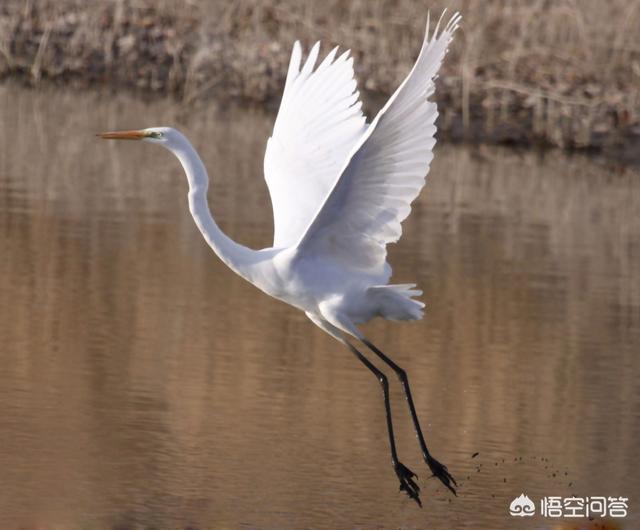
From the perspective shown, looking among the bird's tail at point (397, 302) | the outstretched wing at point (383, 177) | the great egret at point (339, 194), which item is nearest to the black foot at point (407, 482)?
the great egret at point (339, 194)

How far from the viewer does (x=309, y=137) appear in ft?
22.0

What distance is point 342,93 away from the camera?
6566 millimetres

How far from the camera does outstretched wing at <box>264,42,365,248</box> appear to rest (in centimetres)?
655

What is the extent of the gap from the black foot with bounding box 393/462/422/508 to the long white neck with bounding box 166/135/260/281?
89 centimetres

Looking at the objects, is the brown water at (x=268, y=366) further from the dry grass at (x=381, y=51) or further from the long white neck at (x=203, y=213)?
the dry grass at (x=381, y=51)

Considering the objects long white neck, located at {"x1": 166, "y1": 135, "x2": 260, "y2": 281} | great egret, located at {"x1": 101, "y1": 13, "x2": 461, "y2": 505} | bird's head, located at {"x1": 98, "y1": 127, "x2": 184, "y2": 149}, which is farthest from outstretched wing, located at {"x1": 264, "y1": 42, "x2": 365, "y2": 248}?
bird's head, located at {"x1": 98, "y1": 127, "x2": 184, "y2": 149}

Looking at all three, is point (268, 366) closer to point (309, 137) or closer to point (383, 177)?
point (309, 137)

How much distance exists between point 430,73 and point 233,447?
5.75 ft

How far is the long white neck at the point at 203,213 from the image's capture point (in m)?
5.86

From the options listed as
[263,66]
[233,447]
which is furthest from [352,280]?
[263,66]

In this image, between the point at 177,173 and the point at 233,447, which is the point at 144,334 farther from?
the point at 177,173

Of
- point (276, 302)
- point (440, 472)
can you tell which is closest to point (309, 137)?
point (440, 472)

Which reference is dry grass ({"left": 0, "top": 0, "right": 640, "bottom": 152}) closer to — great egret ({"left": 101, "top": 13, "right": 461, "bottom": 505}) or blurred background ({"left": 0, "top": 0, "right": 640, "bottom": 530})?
blurred background ({"left": 0, "top": 0, "right": 640, "bottom": 530})

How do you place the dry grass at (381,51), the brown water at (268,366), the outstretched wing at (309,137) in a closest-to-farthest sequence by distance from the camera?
1. the brown water at (268,366)
2. the outstretched wing at (309,137)
3. the dry grass at (381,51)
